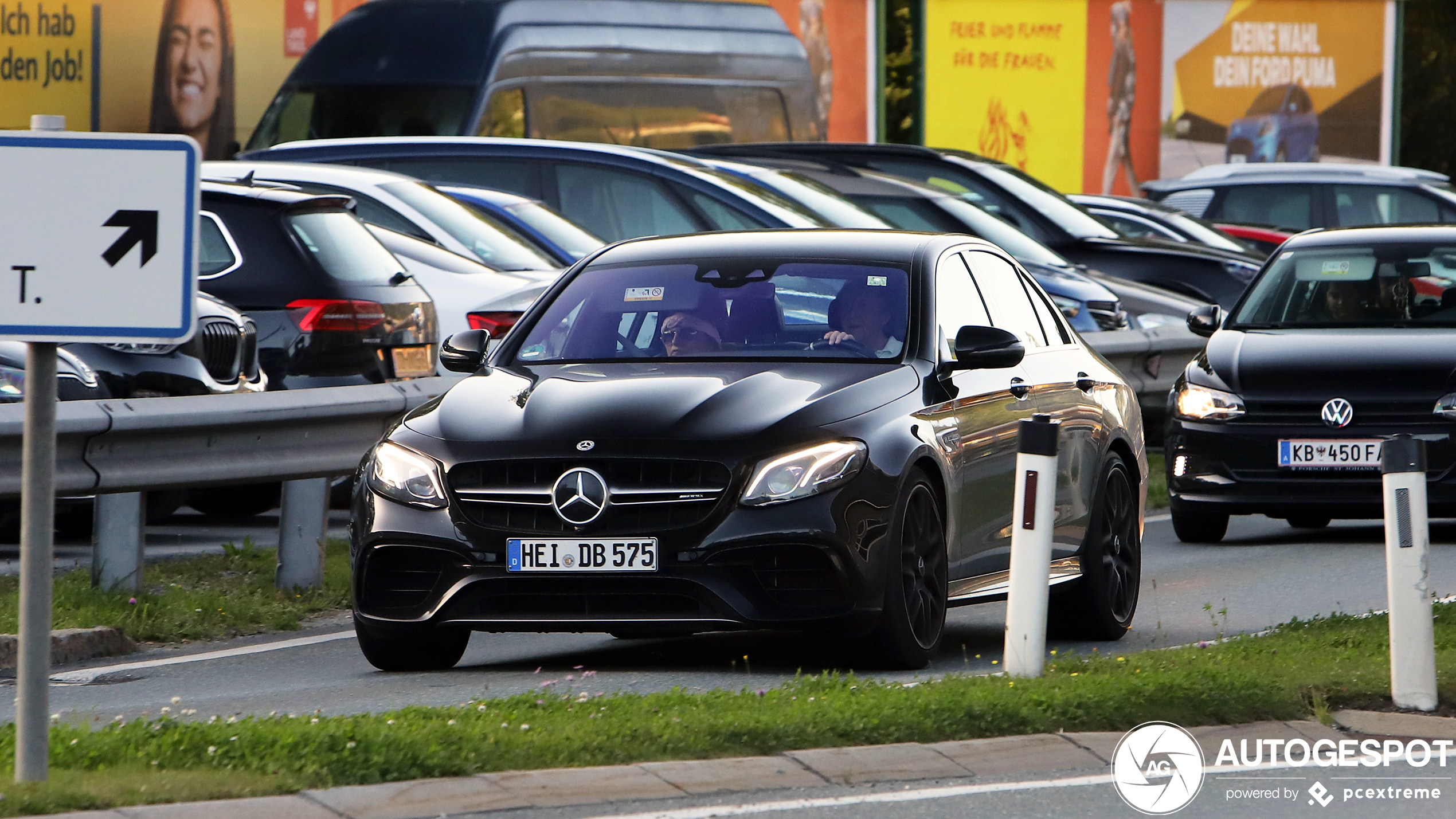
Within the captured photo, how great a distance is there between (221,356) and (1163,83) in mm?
21152

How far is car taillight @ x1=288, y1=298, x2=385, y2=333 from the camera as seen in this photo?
41.2 feet

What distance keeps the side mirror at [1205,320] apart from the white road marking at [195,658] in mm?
5607

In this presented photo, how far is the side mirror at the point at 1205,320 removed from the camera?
1362cm

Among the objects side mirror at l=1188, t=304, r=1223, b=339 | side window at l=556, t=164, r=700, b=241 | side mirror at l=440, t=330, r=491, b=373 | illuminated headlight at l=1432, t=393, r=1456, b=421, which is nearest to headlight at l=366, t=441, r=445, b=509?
side mirror at l=440, t=330, r=491, b=373

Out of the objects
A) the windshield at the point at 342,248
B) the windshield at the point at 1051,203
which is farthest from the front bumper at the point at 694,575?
the windshield at the point at 1051,203

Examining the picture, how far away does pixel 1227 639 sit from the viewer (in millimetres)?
9117

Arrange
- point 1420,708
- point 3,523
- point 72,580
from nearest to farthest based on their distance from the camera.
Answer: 1. point 1420,708
2. point 72,580
3. point 3,523

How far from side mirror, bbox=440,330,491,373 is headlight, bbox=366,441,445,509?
0.90m

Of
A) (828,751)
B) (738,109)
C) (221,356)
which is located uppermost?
(738,109)

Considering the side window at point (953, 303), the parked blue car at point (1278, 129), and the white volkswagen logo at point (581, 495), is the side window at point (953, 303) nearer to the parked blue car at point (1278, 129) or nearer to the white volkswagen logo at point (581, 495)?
the white volkswagen logo at point (581, 495)

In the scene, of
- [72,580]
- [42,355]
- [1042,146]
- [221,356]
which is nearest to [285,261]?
[221,356]

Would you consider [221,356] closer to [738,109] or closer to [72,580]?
[72,580]

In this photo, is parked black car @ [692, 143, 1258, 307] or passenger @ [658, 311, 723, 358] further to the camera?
parked black car @ [692, 143, 1258, 307]

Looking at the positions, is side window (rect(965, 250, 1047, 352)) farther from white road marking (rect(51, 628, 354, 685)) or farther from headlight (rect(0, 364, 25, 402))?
headlight (rect(0, 364, 25, 402))
